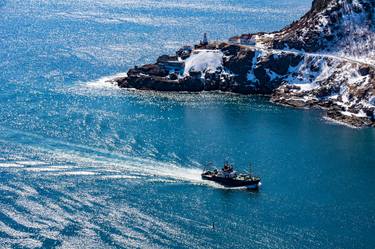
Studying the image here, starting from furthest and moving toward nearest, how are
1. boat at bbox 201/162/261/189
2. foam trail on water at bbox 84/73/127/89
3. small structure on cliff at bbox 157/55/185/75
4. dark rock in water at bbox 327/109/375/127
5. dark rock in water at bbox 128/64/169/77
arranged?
small structure on cliff at bbox 157/55/185/75 < dark rock in water at bbox 128/64/169/77 < foam trail on water at bbox 84/73/127/89 < dark rock in water at bbox 327/109/375/127 < boat at bbox 201/162/261/189

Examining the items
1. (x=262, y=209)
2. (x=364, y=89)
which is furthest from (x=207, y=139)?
(x=364, y=89)

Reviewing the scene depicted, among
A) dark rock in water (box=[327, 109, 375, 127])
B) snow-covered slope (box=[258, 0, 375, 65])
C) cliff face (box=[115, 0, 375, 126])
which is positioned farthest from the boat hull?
snow-covered slope (box=[258, 0, 375, 65])

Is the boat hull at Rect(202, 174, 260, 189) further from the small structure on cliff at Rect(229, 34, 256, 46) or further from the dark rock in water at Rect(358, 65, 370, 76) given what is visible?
the small structure on cliff at Rect(229, 34, 256, 46)

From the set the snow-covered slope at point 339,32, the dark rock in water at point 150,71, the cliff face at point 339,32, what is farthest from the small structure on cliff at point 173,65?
the cliff face at point 339,32

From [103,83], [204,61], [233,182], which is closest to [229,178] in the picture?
[233,182]

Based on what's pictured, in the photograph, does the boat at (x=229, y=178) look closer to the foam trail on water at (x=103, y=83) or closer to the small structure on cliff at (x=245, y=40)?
the foam trail on water at (x=103, y=83)

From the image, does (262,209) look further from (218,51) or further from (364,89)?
(218,51)

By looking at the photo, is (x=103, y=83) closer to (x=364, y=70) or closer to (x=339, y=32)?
(x=339, y=32)
